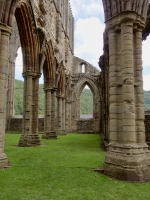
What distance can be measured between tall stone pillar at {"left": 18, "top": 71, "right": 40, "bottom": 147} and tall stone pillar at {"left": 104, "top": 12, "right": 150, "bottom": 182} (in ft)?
19.0

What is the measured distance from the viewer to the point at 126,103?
461 centimetres

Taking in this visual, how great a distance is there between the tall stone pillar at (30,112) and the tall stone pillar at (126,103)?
19.0ft

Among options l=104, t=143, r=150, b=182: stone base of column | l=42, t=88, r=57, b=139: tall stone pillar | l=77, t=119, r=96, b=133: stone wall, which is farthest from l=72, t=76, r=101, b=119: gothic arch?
l=104, t=143, r=150, b=182: stone base of column

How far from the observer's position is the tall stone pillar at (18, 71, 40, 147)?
9.70 meters

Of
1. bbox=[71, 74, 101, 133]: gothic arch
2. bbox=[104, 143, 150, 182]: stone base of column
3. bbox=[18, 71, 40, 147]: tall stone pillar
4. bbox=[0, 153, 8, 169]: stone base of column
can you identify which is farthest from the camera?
bbox=[71, 74, 101, 133]: gothic arch

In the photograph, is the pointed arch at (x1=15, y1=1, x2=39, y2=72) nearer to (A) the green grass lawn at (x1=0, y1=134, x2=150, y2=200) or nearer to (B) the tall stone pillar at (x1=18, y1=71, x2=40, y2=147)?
(B) the tall stone pillar at (x1=18, y1=71, x2=40, y2=147)

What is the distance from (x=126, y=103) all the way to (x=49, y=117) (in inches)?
391

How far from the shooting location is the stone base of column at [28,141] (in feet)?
31.3

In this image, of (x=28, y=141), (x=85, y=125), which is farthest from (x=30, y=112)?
(x=85, y=125)

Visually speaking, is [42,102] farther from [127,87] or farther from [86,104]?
[127,87]

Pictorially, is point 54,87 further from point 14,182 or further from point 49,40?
point 14,182

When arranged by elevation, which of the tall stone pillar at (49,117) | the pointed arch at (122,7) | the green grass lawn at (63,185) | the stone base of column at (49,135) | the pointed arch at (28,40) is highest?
the pointed arch at (28,40)

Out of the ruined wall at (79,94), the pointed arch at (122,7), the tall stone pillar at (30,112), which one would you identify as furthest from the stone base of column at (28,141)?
the ruined wall at (79,94)

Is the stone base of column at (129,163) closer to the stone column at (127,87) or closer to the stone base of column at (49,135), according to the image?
the stone column at (127,87)
